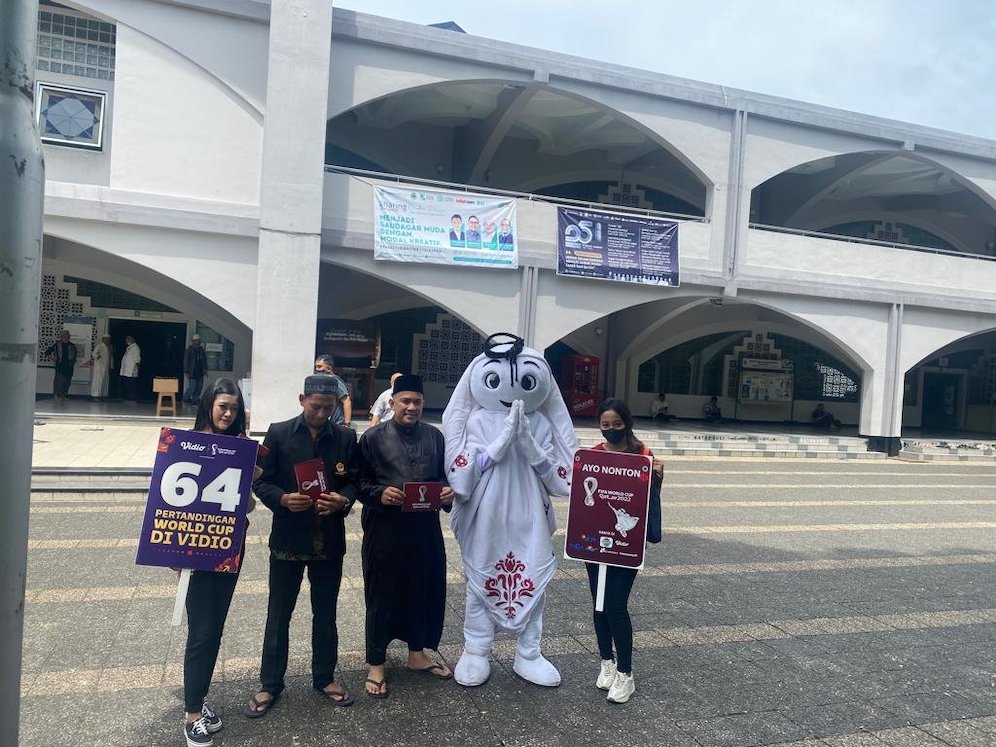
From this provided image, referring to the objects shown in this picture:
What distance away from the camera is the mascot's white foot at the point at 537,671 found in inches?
161

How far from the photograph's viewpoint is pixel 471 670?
4109 mm

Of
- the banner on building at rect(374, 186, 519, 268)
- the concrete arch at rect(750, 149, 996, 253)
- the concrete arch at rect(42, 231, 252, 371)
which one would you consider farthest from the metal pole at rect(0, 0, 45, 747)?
the concrete arch at rect(750, 149, 996, 253)

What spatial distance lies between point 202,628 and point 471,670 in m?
1.42

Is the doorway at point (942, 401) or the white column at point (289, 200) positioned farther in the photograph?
the doorway at point (942, 401)

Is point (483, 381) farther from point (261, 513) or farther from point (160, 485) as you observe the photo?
point (261, 513)

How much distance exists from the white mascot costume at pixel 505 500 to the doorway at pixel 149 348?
14.7m

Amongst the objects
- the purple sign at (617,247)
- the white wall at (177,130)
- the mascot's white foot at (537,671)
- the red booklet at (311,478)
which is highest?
the white wall at (177,130)

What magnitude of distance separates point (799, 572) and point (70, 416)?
1239cm

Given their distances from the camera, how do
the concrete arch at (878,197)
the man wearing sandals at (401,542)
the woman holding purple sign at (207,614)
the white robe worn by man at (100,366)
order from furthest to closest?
the concrete arch at (878,197)
the white robe worn by man at (100,366)
the man wearing sandals at (401,542)
the woman holding purple sign at (207,614)

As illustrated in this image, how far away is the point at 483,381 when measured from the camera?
4406 mm

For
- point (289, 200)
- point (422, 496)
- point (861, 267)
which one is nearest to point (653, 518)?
point (422, 496)

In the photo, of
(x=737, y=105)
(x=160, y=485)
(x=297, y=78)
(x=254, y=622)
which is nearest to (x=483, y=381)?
(x=160, y=485)

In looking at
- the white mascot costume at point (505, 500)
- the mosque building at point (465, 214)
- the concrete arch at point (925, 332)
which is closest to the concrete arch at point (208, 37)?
the mosque building at point (465, 214)

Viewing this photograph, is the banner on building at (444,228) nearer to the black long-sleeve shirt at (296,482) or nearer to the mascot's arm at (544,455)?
the mascot's arm at (544,455)
